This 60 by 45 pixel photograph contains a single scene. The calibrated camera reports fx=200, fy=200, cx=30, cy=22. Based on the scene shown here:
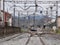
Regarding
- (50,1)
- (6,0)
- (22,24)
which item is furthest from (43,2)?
(22,24)

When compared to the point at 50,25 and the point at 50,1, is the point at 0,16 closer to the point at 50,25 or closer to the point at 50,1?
the point at 50,25

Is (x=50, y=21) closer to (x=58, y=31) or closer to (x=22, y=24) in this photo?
(x=58, y=31)

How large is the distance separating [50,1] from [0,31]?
10.4 metres

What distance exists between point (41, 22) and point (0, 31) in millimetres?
47772

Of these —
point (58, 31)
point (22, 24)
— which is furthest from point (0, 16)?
point (22, 24)

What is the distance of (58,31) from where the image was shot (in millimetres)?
55312

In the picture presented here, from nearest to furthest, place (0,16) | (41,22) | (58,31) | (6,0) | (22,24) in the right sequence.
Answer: (6,0) < (58,31) < (0,16) < (41,22) < (22,24)

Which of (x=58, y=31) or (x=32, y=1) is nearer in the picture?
(x=32, y=1)

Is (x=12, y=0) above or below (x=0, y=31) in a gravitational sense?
above

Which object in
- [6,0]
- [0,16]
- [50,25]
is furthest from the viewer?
[50,25]

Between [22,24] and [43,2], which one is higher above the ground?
[43,2]

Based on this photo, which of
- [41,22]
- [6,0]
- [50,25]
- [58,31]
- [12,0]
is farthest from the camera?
[41,22]

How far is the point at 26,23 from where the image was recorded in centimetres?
8550

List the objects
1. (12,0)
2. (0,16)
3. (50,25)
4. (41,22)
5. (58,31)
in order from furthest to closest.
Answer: (41,22)
(50,25)
(0,16)
(58,31)
(12,0)
